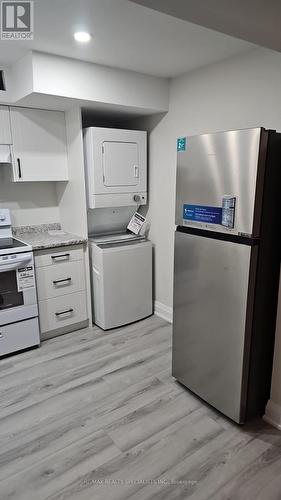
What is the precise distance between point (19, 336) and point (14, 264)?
2.04 feet

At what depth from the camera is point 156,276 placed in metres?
3.48

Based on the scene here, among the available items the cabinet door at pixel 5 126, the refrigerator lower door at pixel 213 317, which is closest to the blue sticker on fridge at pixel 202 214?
the refrigerator lower door at pixel 213 317

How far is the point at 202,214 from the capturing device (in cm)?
187

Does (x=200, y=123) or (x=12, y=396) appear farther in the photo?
(x=200, y=123)

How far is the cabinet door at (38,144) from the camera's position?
2.80m

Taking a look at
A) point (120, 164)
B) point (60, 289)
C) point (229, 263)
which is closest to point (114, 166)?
point (120, 164)

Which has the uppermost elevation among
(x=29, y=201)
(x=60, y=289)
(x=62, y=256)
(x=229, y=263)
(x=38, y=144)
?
(x=38, y=144)

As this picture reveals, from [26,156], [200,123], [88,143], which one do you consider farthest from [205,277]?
[26,156]

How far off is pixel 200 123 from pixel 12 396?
8.33 ft

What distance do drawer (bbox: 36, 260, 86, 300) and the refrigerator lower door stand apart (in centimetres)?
119

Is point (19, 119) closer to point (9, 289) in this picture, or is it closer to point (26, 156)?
point (26, 156)

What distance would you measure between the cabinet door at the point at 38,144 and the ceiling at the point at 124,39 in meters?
0.46

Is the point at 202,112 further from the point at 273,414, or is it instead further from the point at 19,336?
the point at 19,336

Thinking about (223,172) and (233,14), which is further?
(223,172)
